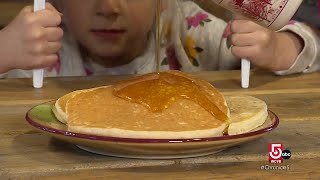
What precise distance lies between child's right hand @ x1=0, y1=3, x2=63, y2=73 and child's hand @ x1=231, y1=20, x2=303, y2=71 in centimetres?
35

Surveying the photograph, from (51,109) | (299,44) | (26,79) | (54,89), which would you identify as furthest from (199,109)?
(299,44)

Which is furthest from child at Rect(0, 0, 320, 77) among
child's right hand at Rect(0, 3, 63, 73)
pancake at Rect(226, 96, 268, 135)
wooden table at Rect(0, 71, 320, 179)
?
pancake at Rect(226, 96, 268, 135)

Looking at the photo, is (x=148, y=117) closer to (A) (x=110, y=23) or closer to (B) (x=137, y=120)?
(B) (x=137, y=120)

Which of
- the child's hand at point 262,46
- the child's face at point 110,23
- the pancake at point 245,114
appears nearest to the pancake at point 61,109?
the pancake at point 245,114

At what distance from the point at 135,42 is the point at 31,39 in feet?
1.42

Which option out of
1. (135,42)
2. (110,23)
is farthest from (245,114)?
(135,42)

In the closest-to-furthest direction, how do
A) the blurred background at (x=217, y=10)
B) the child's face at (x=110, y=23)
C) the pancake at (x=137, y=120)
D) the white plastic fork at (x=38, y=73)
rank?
the pancake at (x=137, y=120)
the white plastic fork at (x=38, y=73)
the child's face at (x=110, y=23)
the blurred background at (x=217, y=10)

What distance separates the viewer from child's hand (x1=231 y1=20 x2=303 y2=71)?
3.94 ft

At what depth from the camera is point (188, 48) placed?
66.0 inches

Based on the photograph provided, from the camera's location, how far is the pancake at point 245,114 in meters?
0.68

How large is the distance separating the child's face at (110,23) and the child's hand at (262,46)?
1.08 feet

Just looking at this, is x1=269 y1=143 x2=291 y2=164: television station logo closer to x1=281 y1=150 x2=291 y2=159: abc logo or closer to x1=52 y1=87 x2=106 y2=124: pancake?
x1=281 y1=150 x2=291 y2=159: abc logo

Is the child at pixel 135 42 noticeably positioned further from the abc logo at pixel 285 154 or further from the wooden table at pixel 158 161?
the abc logo at pixel 285 154

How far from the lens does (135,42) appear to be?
156 centimetres
